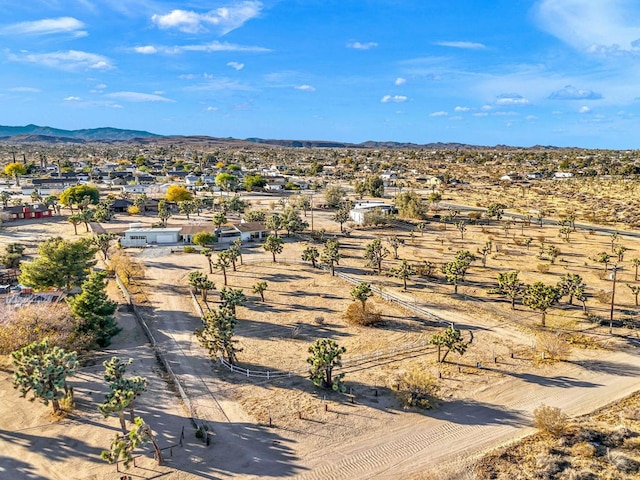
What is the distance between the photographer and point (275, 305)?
155 feet

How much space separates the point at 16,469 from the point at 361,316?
27.0 metres

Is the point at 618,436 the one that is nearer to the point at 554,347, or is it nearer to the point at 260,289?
the point at 554,347

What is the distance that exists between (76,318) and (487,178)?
15276cm

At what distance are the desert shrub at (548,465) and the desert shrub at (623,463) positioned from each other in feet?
8.06

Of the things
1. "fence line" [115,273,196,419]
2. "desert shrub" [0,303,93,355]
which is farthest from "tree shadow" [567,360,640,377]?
"desert shrub" [0,303,93,355]

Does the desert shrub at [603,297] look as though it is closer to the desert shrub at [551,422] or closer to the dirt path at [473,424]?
the dirt path at [473,424]

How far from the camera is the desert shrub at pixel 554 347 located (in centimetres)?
3578

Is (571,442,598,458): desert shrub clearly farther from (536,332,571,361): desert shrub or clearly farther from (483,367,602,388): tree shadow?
(536,332,571,361): desert shrub

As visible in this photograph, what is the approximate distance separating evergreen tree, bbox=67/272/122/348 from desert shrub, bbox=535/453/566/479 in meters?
30.6

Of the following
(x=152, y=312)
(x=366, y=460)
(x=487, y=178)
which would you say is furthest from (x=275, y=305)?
(x=487, y=178)

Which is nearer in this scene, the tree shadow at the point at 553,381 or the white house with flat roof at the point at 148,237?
the tree shadow at the point at 553,381

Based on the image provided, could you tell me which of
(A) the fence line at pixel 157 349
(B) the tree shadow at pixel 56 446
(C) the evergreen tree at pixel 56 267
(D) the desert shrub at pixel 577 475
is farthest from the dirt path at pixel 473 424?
(C) the evergreen tree at pixel 56 267

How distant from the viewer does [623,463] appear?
2352cm

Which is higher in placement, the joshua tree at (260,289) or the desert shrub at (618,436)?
the joshua tree at (260,289)
